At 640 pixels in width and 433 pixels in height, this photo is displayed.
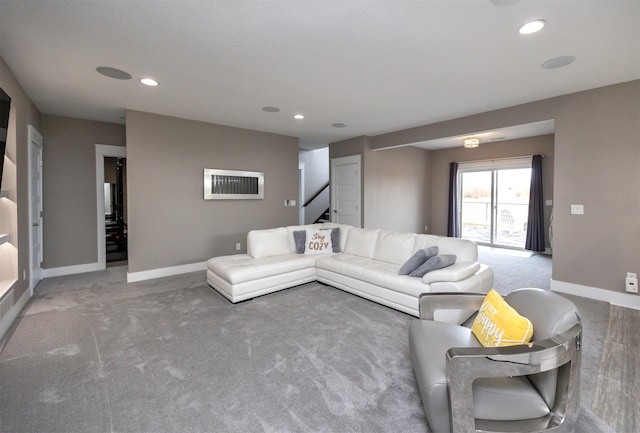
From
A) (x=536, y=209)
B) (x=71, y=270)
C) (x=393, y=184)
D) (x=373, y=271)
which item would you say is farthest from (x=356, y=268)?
(x=536, y=209)

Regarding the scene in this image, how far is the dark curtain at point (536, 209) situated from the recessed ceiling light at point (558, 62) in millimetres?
4377

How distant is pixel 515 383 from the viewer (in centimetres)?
148

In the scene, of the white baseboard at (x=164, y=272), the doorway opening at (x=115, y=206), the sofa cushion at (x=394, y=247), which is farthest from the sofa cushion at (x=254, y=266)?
the doorway opening at (x=115, y=206)

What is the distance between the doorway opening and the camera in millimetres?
7016

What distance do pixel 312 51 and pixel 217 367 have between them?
9.13 ft

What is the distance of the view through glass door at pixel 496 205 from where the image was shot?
7188 millimetres

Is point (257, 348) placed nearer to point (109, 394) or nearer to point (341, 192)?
point (109, 394)

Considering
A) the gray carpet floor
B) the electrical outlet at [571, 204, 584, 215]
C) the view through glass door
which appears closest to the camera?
the gray carpet floor

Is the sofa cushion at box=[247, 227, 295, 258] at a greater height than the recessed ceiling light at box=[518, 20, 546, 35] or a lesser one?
lesser

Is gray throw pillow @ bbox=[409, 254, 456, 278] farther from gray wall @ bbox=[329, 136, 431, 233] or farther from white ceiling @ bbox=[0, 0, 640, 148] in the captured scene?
gray wall @ bbox=[329, 136, 431, 233]

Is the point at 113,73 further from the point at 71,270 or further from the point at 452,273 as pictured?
the point at 452,273

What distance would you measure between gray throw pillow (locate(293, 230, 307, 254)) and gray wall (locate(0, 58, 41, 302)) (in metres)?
3.25

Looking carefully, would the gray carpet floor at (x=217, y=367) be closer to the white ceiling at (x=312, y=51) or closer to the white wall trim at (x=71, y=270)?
the white wall trim at (x=71, y=270)

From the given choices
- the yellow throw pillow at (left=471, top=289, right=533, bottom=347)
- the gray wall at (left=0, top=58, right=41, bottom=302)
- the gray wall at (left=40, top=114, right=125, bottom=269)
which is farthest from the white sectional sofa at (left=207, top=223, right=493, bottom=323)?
the gray wall at (left=40, top=114, right=125, bottom=269)
